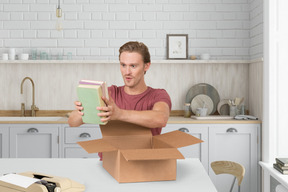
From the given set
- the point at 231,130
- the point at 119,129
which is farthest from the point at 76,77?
the point at 119,129

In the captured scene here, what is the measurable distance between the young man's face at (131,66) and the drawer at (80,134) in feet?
6.99

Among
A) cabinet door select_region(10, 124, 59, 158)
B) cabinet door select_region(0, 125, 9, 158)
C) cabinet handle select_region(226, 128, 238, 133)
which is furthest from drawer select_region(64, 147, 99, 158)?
cabinet handle select_region(226, 128, 238, 133)

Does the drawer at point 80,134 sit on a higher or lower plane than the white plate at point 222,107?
lower

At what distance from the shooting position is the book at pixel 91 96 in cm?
150

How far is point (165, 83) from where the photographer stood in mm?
4754

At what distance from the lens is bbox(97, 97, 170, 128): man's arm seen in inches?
A: 62.3

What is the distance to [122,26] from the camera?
15.5ft

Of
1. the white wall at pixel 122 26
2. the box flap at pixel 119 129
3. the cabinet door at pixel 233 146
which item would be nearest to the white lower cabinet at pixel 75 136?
the white wall at pixel 122 26

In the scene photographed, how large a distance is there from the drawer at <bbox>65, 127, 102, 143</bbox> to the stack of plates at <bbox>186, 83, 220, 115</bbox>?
1.32m

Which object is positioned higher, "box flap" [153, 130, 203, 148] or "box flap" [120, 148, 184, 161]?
"box flap" [153, 130, 203, 148]

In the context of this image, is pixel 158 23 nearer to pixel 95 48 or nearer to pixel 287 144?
pixel 95 48

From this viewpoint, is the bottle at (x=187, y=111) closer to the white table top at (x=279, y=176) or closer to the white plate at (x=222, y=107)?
the white plate at (x=222, y=107)

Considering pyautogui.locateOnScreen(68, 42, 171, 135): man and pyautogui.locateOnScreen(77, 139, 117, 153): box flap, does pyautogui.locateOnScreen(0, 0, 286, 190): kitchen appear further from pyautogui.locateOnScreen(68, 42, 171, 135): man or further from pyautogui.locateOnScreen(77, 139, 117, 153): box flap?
pyautogui.locateOnScreen(77, 139, 117, 153): box flap

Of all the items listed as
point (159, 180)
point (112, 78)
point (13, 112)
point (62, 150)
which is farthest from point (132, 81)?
point (13, 112)
